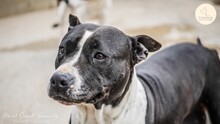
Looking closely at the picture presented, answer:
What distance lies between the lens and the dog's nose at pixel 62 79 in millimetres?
1224

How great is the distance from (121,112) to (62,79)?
1.02ft

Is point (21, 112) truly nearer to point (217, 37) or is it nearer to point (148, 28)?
point (148, 28)

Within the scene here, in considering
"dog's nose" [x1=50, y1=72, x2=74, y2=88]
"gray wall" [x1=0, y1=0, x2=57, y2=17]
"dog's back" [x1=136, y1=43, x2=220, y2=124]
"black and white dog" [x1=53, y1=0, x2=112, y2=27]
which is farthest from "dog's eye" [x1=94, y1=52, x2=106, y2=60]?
"gray wall" [x1=0, y1=0, x2=57, y2=17]

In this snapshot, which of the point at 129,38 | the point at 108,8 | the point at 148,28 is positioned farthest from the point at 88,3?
the point at 129,38

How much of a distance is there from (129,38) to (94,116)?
278 mm

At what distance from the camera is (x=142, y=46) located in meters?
1.44

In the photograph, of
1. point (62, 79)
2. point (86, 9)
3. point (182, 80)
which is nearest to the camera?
point (62, 79)

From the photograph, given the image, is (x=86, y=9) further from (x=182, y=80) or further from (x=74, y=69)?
(x=74, y=69)

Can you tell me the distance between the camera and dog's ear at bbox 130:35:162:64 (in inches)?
56.6

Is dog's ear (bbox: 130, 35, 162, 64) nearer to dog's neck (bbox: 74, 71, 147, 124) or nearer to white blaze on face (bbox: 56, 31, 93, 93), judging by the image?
dog's neck (bbox: 74, 71, 147, 124)

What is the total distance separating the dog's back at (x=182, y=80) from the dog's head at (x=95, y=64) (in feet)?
0.71

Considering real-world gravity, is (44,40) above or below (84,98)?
below

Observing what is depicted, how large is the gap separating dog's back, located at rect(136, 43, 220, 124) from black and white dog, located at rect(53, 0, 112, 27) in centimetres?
83

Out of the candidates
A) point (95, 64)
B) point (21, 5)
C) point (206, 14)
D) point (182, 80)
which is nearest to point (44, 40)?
point (21, 5)
